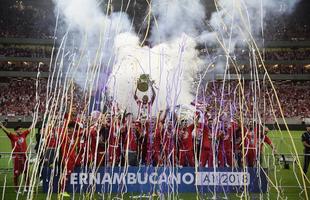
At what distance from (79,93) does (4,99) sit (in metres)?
7.42

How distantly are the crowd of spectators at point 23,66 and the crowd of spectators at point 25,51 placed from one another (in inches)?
39.7

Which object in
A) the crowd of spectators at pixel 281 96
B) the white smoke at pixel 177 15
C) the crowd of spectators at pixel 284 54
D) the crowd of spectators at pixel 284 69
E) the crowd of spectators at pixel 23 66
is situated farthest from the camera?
the crowd of spectators at pixel 284 54

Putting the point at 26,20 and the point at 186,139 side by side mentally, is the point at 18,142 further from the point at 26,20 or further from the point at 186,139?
the point at 26,20

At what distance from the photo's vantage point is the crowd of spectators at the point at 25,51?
4956 cm

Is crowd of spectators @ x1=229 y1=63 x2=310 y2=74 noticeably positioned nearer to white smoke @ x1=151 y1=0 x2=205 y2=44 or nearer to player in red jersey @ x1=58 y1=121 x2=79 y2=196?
white smoke @ x1=151 y1=0 x2=205 y2=44

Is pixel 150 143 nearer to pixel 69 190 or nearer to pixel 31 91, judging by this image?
pixel 69 190

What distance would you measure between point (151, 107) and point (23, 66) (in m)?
41.5

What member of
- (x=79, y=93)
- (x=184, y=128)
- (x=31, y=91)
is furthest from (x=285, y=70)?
(x=184, y=128)

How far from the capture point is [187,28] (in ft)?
72.8

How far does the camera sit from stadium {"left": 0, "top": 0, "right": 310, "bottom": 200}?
9.66 metres

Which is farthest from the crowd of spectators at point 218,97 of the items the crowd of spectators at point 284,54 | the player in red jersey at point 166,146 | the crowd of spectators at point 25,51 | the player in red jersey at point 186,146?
the player in red jersey at point 166,146

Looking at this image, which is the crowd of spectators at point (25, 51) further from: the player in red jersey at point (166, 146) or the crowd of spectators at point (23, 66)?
the player in red jersey at point (166, 146)

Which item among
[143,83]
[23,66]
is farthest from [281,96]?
[143,83]

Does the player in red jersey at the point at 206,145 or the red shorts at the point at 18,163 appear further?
the player in red jersey at the point at 206,145
